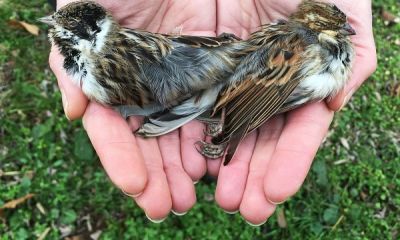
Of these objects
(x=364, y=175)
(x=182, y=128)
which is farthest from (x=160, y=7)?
(x=364, y=175)

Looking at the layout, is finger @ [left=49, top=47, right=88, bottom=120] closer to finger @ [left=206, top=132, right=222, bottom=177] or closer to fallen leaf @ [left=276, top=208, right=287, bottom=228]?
finger @ [left=206, top=132, right=222, bottom=177]

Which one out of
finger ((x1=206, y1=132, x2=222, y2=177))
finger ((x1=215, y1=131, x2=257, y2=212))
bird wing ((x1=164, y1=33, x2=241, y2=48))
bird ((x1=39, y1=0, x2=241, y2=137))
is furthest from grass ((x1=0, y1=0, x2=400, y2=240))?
bird wing ((x1=164, y1=33, x2=241, y2=48))

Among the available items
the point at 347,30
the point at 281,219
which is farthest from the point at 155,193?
the point at 281,219

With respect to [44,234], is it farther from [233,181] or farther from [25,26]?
[25,26]

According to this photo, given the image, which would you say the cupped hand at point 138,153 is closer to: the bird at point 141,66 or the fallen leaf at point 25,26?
the bird at point 141,66

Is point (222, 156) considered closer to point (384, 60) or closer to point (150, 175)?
point (150, 175)

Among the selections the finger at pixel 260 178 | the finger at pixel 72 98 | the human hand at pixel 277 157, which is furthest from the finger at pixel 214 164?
the finger at pixel 72 98

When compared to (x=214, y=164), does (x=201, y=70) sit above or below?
above
